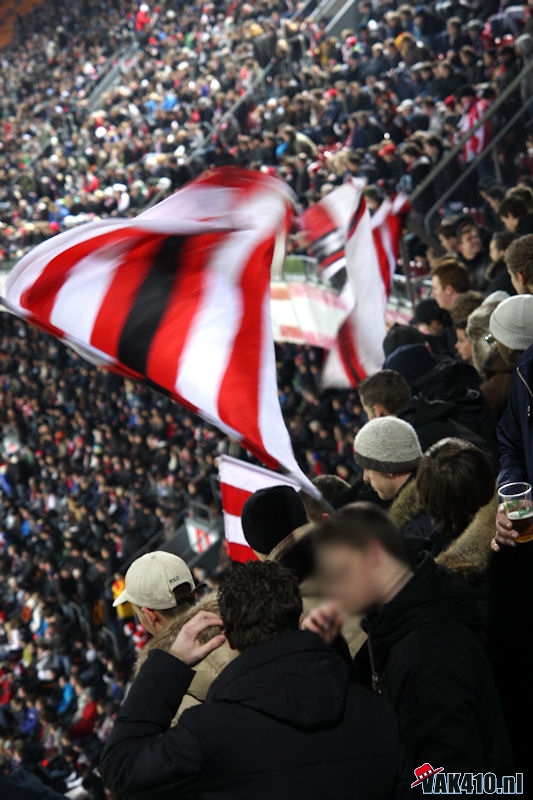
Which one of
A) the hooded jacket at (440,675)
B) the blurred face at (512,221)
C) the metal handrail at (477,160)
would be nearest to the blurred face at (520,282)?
the hooded jacket at (440,675)

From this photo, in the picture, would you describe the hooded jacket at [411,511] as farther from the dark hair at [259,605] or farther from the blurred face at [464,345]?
the blurred face at [464,345]

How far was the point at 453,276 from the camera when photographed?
19.5 feet

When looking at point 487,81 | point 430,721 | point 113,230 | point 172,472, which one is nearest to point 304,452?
point 172,472

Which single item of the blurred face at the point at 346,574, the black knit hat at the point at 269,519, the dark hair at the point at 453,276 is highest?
the blurred face at the point at 346,574

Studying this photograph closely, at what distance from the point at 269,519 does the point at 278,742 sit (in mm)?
1069

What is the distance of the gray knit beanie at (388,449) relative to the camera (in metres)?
3.50

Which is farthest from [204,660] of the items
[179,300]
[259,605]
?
[179,300]

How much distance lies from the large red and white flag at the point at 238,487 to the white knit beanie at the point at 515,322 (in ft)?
3.17

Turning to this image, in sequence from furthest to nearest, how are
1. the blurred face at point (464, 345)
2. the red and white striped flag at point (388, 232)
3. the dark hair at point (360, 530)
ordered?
the red and white striped flag at point (388, 232) < the blurred face at point (464, 345) < the dark hair at point (360, 530)

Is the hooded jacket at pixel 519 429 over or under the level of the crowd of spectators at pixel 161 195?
over

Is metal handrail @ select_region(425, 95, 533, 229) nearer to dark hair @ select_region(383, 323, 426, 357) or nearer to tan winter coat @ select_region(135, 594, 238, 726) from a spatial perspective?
dark hair @ select_region(383, 323, 426, 357)

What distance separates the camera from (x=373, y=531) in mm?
1994

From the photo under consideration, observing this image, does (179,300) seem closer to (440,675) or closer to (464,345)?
(440,675)

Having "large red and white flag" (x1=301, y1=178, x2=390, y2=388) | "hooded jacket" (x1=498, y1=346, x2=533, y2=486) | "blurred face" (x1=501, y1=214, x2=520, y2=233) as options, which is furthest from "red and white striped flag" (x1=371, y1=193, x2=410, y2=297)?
"hooded jacket" (x1=498, y1=346, x2=533, y2=486)
